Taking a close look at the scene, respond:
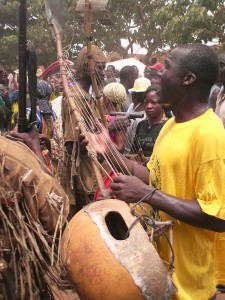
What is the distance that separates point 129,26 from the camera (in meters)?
24.8

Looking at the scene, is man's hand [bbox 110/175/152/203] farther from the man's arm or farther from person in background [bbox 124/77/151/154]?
person in background [bbox 124/77/151/154]

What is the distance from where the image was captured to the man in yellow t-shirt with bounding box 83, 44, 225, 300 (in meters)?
1.90

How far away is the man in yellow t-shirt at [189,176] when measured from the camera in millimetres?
1899

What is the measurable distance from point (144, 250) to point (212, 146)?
56 cm

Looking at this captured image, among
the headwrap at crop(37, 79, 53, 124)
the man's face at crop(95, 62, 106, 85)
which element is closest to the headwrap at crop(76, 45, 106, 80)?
the man's face at crop(95, 62, 106, 85)

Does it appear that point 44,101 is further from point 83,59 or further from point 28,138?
point 28,138

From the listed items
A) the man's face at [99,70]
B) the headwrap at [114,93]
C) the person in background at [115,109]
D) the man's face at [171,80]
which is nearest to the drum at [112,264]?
the man's face at [171,80]

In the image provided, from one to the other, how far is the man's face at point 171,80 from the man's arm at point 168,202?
1.48 ft

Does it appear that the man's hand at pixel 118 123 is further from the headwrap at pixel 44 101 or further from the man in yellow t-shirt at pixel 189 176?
the man in yellow t-shirt at pixel 189 176

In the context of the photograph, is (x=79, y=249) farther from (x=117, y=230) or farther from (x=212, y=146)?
(x=212, y=146)

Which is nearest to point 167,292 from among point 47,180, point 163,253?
point 163,253

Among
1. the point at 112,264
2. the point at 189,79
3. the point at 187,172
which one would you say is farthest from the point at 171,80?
the point at 112,264

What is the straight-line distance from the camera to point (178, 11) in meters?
11.5

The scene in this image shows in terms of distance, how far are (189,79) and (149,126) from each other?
2539 millimetres
